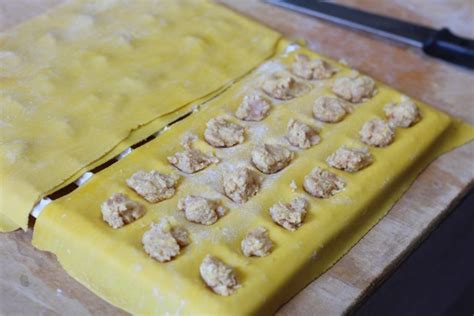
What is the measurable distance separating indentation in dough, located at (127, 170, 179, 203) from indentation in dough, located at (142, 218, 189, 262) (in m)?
0.07

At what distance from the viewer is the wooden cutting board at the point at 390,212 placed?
125 cm

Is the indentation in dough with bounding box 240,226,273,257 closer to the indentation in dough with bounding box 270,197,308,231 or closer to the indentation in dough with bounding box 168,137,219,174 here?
the indentation in dough with bounding box 270,197,308,231

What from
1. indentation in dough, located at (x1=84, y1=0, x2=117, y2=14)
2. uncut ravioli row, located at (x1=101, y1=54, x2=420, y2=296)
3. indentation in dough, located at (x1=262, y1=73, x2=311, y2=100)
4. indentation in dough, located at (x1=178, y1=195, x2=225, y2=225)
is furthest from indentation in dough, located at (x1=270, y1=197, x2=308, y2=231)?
indentation in dough, located at (x1=84, y1=0, x2=117, y2=14)

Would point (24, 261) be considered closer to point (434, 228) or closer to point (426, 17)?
point (434, 228)

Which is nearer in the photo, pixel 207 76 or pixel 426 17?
pixel 207 76

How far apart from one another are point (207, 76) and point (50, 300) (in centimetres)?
72

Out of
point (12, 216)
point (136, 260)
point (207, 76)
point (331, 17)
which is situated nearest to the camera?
point (136, 260)

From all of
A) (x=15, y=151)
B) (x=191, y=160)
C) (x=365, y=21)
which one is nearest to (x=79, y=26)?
(x=15, y=151)

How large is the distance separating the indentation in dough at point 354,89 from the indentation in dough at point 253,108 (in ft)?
0.64

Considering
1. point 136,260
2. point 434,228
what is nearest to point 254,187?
point 136,260

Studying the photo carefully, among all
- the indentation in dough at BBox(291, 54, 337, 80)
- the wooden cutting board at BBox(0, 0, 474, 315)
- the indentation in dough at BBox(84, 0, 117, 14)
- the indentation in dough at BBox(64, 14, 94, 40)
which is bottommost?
the wooden cutting board at BBox(0, 0, 474, 315)

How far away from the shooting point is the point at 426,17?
2.09 meters

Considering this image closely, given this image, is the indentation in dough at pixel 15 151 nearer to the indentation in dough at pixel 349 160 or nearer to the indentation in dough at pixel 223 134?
the indentation in dough at pixel 223 134

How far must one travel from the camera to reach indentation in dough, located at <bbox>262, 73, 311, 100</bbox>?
1.63m
